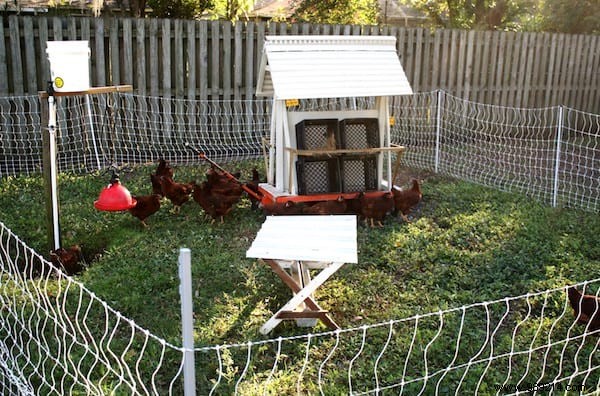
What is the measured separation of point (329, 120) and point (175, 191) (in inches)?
71.7

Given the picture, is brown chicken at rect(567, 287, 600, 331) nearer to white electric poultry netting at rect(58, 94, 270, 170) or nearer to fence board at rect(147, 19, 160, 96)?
white electric poultry netting at rect(58, 94, 270, 170)

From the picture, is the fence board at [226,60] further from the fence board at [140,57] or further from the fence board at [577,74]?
the fence board at [577,74]

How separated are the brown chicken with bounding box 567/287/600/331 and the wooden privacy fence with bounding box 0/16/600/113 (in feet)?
22.1

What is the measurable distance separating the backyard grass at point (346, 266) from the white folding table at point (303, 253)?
224mm

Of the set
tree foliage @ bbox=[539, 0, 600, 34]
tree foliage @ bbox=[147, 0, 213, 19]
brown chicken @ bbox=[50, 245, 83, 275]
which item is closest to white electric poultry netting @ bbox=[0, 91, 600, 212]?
brown chicken @ bbox=[50, 245, 83, 275]

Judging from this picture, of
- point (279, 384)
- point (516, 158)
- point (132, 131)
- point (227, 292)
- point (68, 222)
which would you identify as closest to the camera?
point (279, 384)

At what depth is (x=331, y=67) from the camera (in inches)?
259

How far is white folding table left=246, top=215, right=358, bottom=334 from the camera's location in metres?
4.11

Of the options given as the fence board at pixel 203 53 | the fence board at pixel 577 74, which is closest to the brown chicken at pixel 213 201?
the fence board at pixel 203 53

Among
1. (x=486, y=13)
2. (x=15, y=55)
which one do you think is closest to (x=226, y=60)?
(x=15, y=55)

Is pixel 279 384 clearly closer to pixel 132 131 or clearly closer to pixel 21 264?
pixel 21 264

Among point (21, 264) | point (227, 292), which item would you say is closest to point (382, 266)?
point (227, 292)

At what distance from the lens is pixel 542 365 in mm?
4035

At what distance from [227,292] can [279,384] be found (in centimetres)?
133
